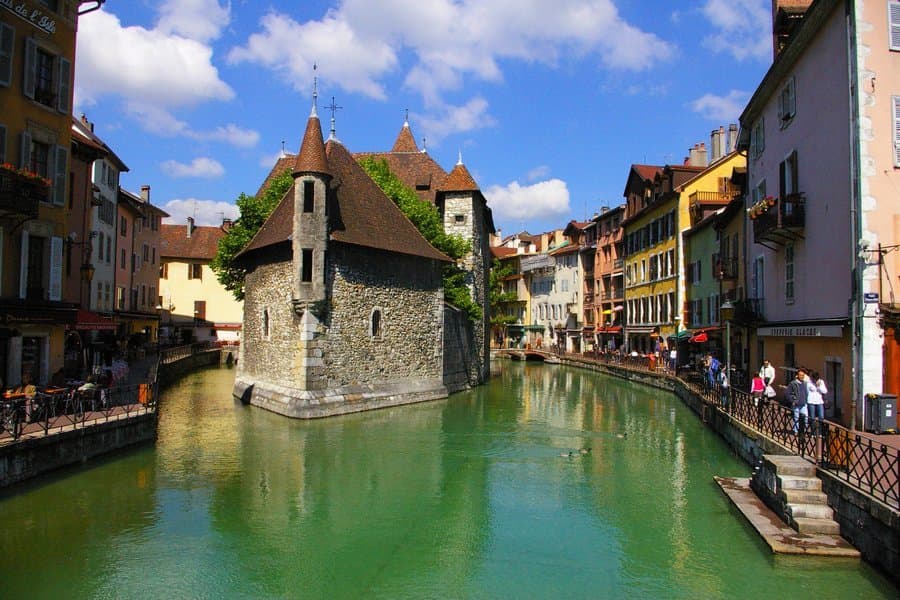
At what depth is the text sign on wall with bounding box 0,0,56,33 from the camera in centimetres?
1683

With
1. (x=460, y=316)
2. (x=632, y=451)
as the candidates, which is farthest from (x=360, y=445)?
(x=460, y=316)

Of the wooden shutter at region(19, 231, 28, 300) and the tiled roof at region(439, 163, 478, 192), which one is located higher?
the tiled roof at region(439, 163, 478, 192)

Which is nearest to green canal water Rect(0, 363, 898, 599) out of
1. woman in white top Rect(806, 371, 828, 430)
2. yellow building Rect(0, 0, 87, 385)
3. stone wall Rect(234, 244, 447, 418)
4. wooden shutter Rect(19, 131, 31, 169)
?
woman in white top Rect(806, 371, 828, 430)

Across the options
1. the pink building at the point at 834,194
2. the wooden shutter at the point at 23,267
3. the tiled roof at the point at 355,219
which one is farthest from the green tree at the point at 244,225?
the pink building at the point at 834,194

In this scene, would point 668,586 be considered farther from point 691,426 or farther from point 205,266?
point 205,266

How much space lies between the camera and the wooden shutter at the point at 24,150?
17.1m

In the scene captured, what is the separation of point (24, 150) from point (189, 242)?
45497 millimetres

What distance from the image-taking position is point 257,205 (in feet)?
105

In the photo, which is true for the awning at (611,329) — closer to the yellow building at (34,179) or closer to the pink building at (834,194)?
the pink building at (834,194)

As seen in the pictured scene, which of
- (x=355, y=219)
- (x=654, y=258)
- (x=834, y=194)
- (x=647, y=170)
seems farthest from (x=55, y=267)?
(x=647, y=170)

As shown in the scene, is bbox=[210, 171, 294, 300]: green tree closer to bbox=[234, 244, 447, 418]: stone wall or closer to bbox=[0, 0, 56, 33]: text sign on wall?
bbox=[234, 244, 447, 418]: stone wall

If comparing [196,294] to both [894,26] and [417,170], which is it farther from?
[894,26]

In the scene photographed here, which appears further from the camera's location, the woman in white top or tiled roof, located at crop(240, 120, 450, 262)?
tiled roof, located at crop(240, 120, 450, 262)

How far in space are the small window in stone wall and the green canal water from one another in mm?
5600
